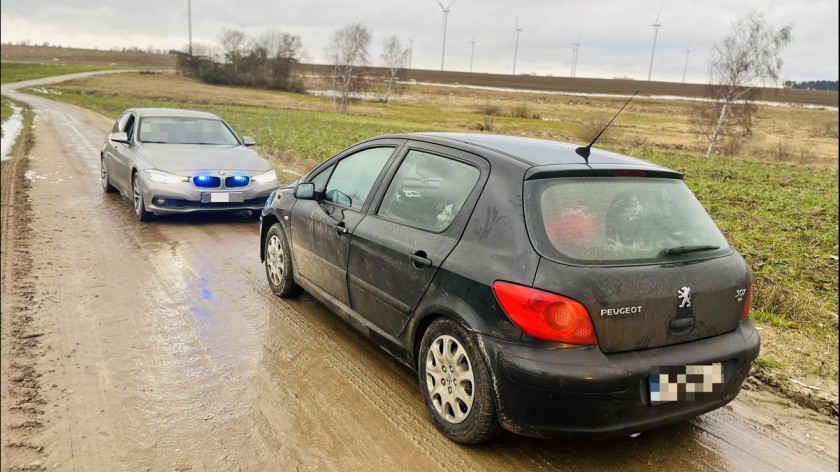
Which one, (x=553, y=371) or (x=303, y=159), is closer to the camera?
(x=553, y=371)

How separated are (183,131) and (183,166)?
1.48 m

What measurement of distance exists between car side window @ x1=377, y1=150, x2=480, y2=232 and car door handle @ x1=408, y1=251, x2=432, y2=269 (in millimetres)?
174

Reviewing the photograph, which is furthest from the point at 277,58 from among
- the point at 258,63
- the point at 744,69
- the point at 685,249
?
the point at 685,249

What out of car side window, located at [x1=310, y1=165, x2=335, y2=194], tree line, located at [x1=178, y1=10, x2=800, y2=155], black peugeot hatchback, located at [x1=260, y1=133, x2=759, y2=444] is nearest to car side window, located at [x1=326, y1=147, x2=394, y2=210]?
car side window, located at [x1=310, y1=165, x2=335, y2=194]

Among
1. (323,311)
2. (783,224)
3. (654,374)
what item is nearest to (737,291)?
(654,374)

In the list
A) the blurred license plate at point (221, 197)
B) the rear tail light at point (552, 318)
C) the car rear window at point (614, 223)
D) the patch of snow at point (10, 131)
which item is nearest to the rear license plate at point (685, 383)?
the rear tail light at point (552, 318)

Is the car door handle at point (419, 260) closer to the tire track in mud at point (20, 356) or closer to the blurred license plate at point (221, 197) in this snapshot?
the tire track in mud at point (20, 356)

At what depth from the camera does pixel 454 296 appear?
3.14 meters

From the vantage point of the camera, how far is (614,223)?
309 centimetres

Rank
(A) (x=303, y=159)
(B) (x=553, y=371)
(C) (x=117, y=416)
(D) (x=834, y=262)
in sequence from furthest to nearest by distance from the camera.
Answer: (A) (x=303, y=159), (D) (x=834, y=262), (C) (x=117, y=416), (B) (x=553, y=371)

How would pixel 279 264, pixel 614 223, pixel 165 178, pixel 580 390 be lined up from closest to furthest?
pixel 580 390
pixel 614 223
pixel 279 264
pixel 165 178

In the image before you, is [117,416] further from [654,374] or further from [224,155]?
[224,155]

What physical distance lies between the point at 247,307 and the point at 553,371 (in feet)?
10.7

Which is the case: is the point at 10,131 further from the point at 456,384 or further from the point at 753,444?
the point at 753,444
